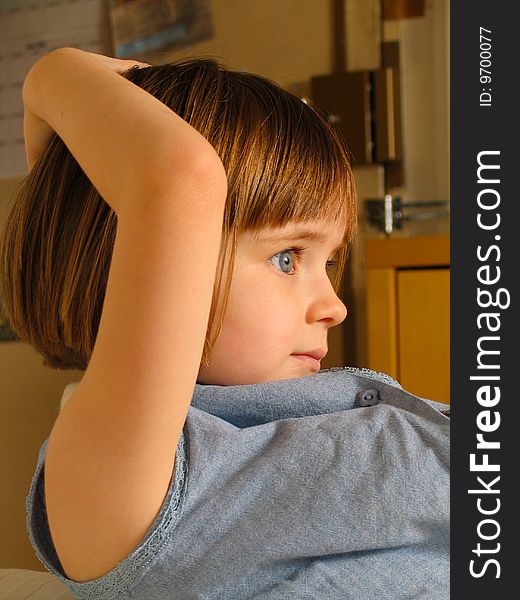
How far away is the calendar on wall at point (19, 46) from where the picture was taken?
2098 mm

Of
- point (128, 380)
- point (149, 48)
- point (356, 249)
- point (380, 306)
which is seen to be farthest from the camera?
point (149, 48)

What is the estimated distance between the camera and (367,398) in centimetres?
52

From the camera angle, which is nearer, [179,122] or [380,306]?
[179,122]

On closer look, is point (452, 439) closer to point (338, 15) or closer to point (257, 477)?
point (257, 477)

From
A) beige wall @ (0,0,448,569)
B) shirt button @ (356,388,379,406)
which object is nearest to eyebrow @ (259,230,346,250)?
shirt button @ (356,388,379,406)

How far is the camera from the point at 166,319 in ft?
1.05

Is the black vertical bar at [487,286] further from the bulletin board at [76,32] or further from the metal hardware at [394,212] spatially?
the bulletin board at [76,32]

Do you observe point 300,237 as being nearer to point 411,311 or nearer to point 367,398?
point 367,398

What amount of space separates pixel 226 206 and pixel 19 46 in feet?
6.06

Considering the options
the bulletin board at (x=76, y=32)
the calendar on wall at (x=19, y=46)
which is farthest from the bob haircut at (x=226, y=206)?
the calendar on wall at (x=19, y=46)

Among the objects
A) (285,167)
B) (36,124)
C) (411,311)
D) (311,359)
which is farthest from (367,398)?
(411,311)

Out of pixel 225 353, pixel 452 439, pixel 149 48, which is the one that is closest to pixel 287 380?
pixel 225 353

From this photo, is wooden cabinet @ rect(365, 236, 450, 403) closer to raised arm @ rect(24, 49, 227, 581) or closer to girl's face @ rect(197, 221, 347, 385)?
girl's face @ rect(197, 221, 347, 385)

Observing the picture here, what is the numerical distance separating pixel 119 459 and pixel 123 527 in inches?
1.9
